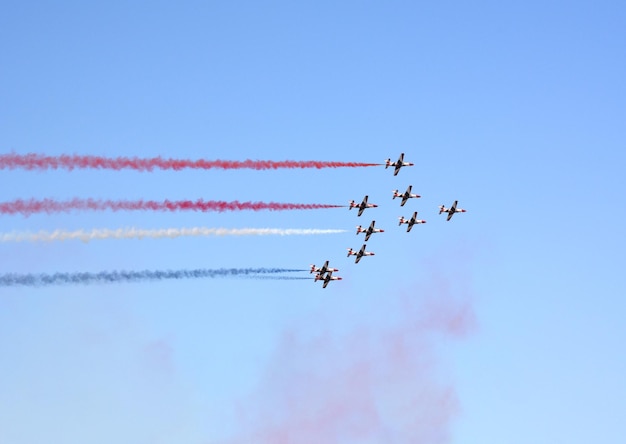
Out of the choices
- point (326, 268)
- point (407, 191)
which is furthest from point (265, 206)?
point (407, 191)

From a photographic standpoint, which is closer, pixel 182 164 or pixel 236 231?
pixel 182 164

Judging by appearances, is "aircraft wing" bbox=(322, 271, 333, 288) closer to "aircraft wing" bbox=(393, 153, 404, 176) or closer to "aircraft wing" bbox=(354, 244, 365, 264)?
"aircraft wing" bbox=(354, 244, 365, 264)

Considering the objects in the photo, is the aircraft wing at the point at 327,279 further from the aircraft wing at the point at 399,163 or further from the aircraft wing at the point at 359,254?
the aircraft wing at the point at 399,163

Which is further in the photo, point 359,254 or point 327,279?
point 359,254

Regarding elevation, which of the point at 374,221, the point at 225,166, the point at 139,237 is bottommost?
Result: the point at 139,237

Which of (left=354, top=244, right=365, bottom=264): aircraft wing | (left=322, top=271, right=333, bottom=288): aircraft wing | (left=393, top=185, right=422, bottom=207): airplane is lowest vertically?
(left=322, top=271, right=333, bottom=288): aircraft wing

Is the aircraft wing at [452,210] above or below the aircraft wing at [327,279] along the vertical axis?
above

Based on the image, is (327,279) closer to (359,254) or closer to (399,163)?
(359,254)

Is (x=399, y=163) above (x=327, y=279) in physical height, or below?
above

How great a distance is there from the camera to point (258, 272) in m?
113

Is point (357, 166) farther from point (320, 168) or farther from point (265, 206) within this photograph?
point (265, 206)

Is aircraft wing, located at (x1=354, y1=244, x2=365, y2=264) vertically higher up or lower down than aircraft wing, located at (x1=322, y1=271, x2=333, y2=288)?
higher up

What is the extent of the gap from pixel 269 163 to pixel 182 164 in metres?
11.7

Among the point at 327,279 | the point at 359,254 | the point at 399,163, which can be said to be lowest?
the point at 327,279
